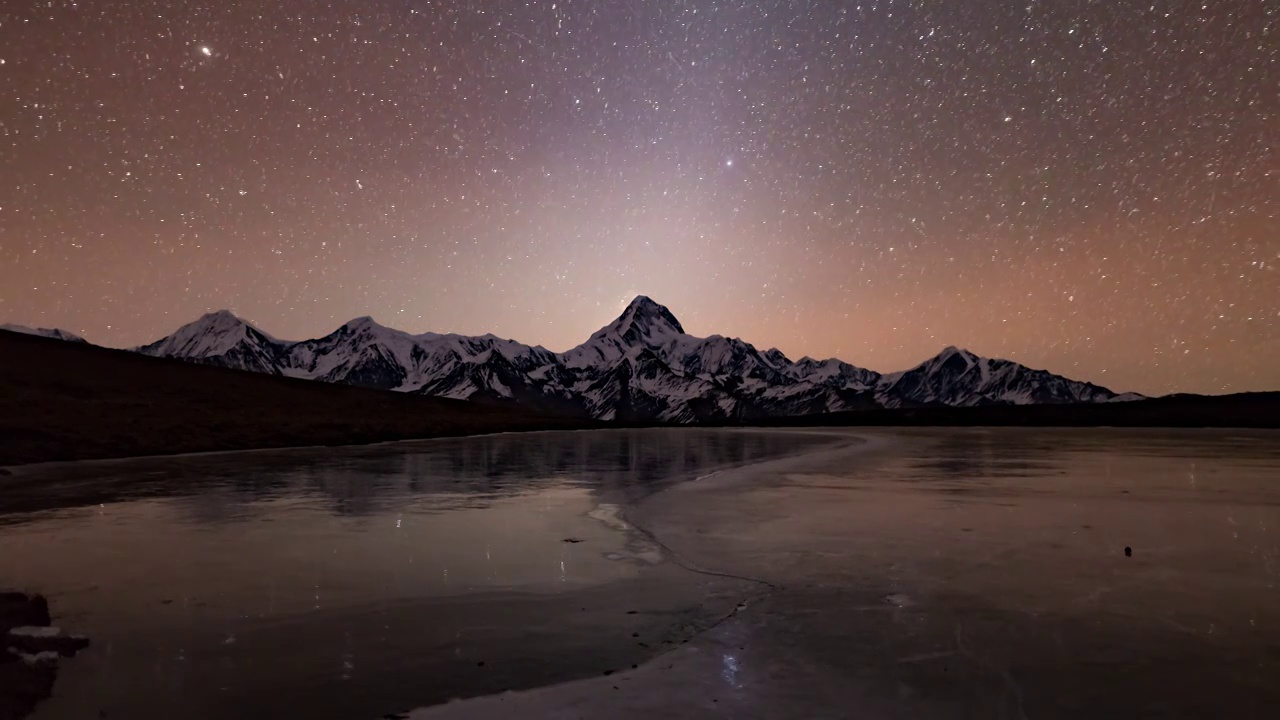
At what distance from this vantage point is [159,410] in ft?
235

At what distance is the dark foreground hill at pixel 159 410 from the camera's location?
50.1 m

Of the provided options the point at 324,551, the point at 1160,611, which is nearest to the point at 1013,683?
the point at 1160,611

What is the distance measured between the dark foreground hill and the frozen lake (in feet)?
106

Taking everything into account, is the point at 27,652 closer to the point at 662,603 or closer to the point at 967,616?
the point at 662,603

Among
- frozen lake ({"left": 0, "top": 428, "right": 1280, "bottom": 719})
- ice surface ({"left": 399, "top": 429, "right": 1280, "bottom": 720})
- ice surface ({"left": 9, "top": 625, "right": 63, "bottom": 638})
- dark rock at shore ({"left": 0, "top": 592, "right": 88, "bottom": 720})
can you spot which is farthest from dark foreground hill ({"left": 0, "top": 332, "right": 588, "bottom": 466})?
ice surface ({"left": 399, "top": 429, "right": 1280, "bottom": 720})

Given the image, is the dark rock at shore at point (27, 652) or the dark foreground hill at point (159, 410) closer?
the dark rock at shore at point (27, 652)

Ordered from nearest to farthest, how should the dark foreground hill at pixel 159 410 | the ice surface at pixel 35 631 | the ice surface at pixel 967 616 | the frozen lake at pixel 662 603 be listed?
the ice surface at pixel 967 616
the frozen lake at pixel 662 603
the ice surface at pixel 35 631
the dark foreground hill at pixel 159 410

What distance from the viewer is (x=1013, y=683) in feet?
23.7

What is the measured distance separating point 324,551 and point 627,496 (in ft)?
38.8

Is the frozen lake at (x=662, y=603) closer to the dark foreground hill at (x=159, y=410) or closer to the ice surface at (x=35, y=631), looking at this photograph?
the ice surface at (x=35, y=631)

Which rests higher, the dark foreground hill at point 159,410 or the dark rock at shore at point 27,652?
the dark foreground hill at point 159,410

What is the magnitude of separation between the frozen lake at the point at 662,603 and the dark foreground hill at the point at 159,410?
32293mm

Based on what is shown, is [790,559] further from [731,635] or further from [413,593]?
[413,593]

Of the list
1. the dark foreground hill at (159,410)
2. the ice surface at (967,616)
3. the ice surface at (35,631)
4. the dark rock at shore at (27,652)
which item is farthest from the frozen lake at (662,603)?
the dark foreground hill at (159,410)
